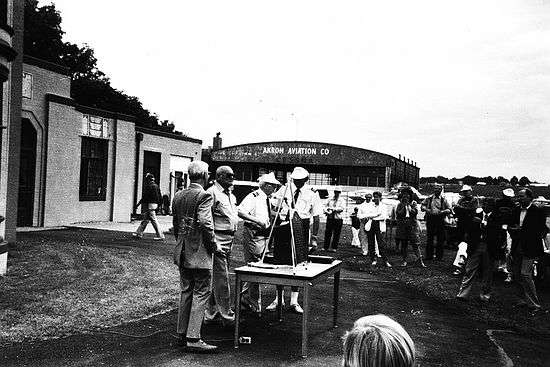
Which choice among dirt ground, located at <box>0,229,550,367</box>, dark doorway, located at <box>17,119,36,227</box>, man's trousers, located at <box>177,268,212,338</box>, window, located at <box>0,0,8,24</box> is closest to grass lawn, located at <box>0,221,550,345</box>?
dirt ground, located at <box>0,229,550,367</box>

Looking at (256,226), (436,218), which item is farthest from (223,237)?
(436,218)

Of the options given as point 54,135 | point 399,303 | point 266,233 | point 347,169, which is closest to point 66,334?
point 266,233

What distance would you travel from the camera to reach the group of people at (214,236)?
20.7ft

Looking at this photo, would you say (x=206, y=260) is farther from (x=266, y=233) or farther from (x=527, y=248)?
(x=527, y=248)

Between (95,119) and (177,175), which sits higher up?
(95,119)

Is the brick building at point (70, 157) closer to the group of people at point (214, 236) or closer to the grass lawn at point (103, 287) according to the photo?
the grass lawn at point (103, 287)

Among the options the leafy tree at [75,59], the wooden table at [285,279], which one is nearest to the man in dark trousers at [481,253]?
the wooden table at [285,279]

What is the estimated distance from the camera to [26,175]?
17.8m

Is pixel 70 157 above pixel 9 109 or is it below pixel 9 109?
below

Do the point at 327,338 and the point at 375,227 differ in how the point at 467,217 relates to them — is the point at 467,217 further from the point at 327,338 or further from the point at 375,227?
the point at 327,338

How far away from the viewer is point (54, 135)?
727 inches

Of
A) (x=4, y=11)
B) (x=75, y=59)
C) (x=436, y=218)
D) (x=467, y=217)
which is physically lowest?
(x=436, y=218)

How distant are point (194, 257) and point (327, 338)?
2.09 meters

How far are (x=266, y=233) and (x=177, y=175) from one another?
73.1 feet
